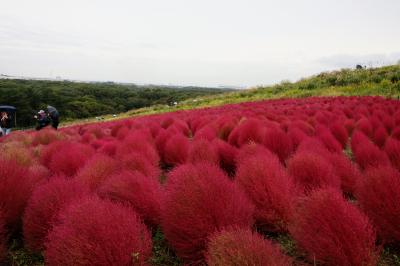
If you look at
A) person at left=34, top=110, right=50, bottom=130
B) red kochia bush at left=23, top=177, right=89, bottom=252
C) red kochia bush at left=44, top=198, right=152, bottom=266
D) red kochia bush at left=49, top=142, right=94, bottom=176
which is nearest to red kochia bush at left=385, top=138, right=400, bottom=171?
red kochia bush at left=44, top=198, right=152, bottom=266

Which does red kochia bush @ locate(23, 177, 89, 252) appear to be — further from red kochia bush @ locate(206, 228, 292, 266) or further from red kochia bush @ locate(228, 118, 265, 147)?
red kochia bush @ locate(228, 118, 265, 147)

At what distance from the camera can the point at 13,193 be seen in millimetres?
2531

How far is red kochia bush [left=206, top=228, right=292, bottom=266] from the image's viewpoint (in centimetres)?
133

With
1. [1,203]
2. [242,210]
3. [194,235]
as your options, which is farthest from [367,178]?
[1,203]

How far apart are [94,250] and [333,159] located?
2118mm

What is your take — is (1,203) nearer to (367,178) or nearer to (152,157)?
(152,157)

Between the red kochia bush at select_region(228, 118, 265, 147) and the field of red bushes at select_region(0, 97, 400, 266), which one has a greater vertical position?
the red kochia bush at select_region(228, 118, 265, 147)

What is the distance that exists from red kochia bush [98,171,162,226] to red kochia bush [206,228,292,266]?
3.19 ft

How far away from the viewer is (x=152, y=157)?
12.3 feet

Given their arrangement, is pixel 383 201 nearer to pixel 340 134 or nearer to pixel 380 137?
pixel 380 137

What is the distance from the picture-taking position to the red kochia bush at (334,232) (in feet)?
5.23

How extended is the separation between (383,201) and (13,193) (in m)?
2.52

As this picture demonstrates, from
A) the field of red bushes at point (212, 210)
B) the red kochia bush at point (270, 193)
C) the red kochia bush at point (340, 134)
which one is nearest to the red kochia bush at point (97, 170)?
the field of red bushes at point (212, 210)

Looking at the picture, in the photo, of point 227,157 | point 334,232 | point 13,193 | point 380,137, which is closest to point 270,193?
point 334,232
